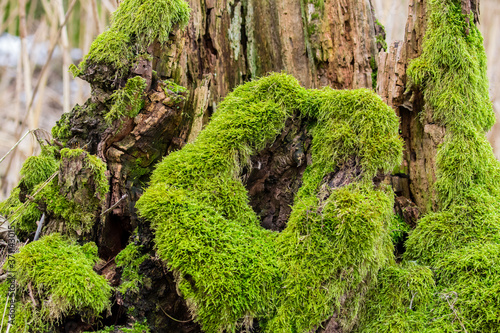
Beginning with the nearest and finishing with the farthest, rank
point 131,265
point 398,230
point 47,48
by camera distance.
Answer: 1. point 131,265
2. point 398,230
3. point 47,48

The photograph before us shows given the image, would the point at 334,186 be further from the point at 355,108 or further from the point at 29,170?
the point at 29,170

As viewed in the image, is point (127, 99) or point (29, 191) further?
point (29, 191)

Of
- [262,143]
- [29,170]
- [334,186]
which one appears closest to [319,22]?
[262,143]

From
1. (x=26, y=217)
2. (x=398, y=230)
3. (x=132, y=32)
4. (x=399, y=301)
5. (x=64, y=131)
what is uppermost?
→ (x=132, y=32)

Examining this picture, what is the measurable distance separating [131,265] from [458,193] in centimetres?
202

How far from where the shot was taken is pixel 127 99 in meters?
2.11

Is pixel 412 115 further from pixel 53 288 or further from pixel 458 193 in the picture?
pixel 53 288

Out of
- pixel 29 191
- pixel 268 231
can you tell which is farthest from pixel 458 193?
pixel 29 191

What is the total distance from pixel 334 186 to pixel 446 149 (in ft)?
2.79

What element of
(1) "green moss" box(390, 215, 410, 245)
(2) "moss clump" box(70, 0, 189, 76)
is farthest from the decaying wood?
(2) "moss clump" box(70, 0, 189, 76)

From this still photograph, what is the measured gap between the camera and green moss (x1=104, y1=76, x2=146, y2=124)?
2.10 meters

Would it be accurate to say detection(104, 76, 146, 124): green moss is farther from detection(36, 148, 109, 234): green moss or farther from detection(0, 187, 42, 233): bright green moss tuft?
detection(0, 187, 42, 233): bright green moss tuft

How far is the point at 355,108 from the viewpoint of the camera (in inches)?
78.5

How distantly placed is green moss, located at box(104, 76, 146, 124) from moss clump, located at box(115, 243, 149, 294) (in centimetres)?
81
